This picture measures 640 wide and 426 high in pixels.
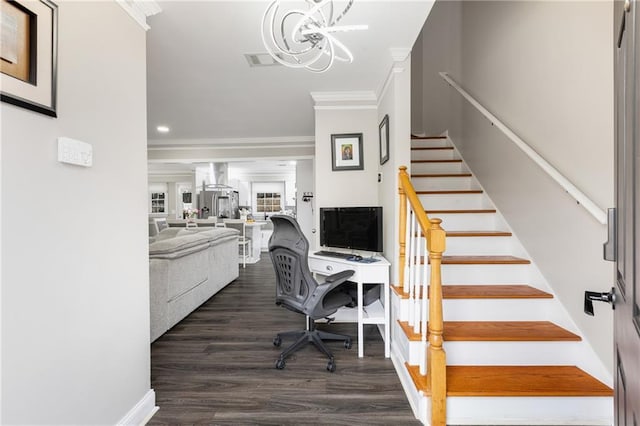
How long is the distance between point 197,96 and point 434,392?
345 centimetres

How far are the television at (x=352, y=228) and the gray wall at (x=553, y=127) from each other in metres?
1.13

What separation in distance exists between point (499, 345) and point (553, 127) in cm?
147

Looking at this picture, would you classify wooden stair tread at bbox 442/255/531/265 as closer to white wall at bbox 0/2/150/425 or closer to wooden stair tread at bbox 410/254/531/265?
wooden stair tread at bbox 410/254/531/265

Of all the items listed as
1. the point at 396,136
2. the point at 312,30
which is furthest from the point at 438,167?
the point at 312,30

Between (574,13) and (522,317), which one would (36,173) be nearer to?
(522,317)

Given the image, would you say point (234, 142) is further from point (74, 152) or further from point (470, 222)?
point (74, 152)

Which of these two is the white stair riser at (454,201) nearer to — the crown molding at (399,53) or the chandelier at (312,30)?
the crown molding at (399,53)

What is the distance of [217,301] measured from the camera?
153 inches

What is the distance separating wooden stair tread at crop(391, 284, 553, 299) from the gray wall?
14cm

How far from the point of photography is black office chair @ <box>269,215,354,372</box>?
223 cm

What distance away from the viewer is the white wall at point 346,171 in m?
3.25

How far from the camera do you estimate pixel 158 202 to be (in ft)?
37.8

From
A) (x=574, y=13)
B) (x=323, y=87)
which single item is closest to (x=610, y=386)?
(x=574, y=13)

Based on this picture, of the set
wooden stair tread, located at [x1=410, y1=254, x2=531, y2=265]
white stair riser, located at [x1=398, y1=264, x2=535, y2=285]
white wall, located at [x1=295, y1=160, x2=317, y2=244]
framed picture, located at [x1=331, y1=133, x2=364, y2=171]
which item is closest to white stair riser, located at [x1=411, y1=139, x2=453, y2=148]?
framed picture, located at [x1=331, y1=133, x2=364, y2=171]
